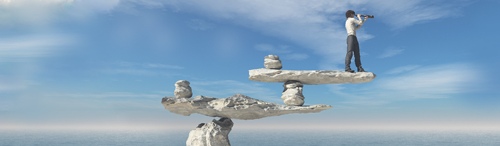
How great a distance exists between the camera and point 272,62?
8859mm

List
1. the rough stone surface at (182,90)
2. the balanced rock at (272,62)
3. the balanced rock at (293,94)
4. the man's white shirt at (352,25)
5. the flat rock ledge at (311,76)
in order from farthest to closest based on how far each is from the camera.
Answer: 1. the balanced rock at (272,62)
2. the rough stone surface at (182,90)
3. the man's white shirt at (352,25)
4. the balanced rock at (293,94)
5. the flat rock ledge at (311,76)

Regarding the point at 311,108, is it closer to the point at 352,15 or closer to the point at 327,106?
the point at 327,106

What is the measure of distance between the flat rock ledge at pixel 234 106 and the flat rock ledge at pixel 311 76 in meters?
0.88

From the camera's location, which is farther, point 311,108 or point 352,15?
point 352,15

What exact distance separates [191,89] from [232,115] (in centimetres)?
175

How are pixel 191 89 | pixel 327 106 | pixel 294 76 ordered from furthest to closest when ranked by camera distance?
pixel 191 89, pixel 294 76, pixel 327 106

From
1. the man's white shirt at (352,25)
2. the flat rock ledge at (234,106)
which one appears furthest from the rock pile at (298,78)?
the man's white shirt at (352,25)

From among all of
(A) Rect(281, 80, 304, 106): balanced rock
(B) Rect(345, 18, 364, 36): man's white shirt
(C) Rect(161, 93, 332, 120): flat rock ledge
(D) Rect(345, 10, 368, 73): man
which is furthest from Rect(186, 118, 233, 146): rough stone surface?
(B) Rect(345, 18, 364, 36): man's white shirt

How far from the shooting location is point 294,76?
8477 mm

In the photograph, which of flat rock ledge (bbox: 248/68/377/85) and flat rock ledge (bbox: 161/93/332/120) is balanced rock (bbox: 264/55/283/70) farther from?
flat rock ledge (bbox: 161/93/332/120)

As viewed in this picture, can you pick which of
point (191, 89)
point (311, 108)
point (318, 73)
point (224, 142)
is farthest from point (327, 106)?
point (191, 89)

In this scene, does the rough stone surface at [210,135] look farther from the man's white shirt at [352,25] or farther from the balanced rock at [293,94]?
the man's white shirt at [352,25]

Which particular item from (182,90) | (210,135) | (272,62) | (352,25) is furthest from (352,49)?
(182,90)

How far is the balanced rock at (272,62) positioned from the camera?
349 inches
